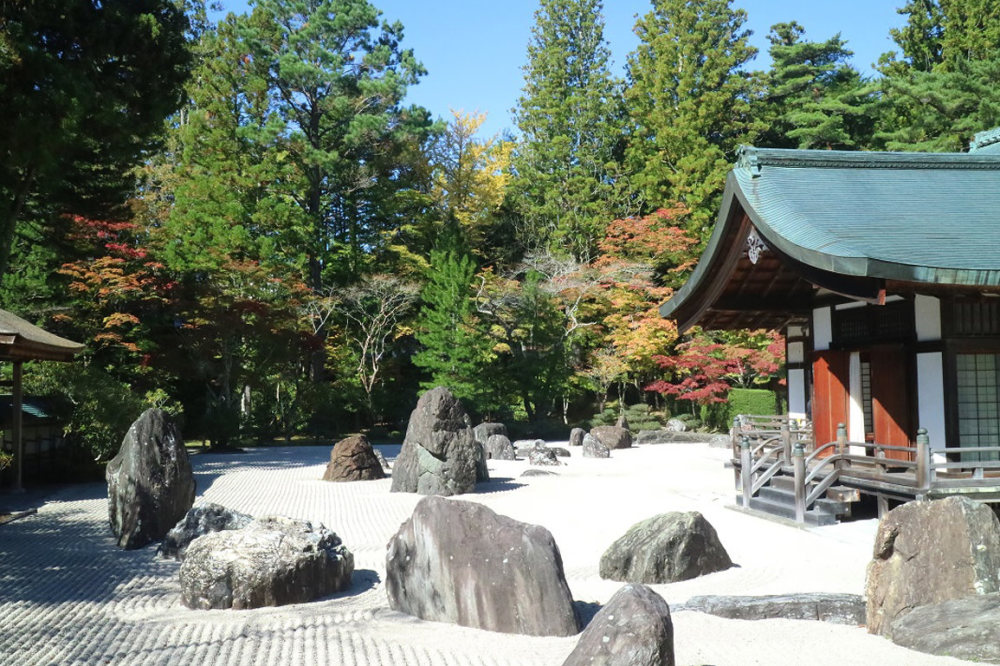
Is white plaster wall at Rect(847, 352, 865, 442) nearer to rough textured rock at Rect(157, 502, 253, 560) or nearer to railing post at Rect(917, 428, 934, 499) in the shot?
railing post at Rect(917, 428, 934, 499)

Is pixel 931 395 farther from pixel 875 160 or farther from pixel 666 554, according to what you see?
pixel 666 554

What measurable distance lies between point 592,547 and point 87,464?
33.1 feet

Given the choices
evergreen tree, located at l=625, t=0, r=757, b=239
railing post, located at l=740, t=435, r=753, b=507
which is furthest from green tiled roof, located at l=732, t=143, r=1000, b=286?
evergreen tree, located at l=625, t=0, r=757, b=239

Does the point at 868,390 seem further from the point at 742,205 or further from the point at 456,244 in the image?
the point at 456,244

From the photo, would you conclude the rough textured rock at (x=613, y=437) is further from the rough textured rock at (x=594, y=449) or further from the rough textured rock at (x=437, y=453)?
the rough textured rock at (x=437, y=453)

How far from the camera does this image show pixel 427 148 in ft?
99.7

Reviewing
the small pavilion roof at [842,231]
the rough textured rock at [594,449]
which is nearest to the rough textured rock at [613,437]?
the rough textured rock at [594,449]

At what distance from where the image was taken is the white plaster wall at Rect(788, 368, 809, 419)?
13.0m

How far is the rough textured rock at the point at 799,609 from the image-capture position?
5.87 meters

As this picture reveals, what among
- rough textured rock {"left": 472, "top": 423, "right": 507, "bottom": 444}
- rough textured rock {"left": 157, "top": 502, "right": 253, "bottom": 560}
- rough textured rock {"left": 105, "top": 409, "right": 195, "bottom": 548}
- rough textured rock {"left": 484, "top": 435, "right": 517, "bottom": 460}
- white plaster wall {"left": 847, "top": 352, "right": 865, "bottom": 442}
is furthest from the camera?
rough textured rock {"left": 472, "top": 423, "right": 507, "bottom": 444}

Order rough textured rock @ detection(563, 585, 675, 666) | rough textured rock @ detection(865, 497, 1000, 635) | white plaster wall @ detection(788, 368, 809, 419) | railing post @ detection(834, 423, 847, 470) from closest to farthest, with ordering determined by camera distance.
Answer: rough textured rock @ detection(563, 585, 675, 666)
rough textured rock @ detection(865, 497, 1000, 635)
railing post @ detection(834, 423, 847, 470)
white plaster wall @ detection(788, 368, 809, 419)

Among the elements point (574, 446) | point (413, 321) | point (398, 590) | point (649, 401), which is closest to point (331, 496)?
point (398, 590)

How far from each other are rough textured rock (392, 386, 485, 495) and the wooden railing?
430cm

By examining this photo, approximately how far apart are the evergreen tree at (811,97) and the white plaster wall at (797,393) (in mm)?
17685
